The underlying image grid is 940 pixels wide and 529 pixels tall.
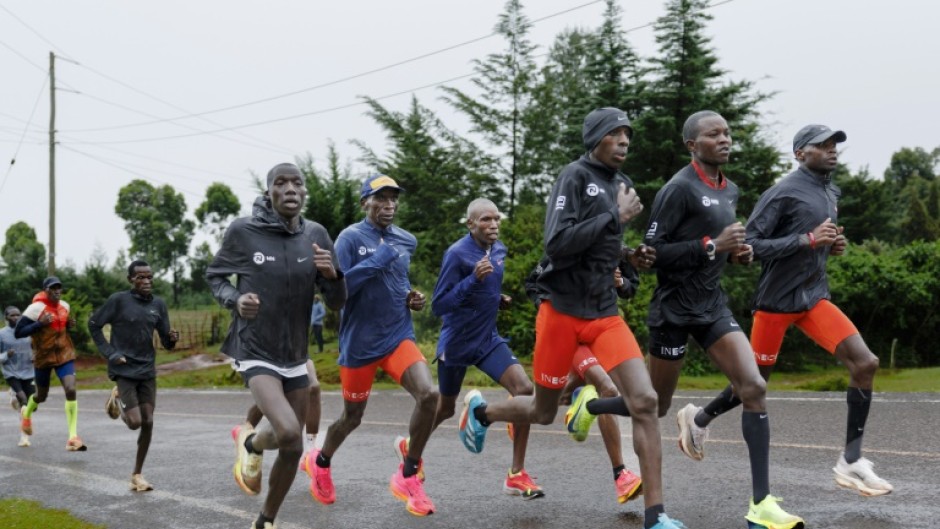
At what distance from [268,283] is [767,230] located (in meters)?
3.44

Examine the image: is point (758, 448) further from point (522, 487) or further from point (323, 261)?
point (323, 261)

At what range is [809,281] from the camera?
6719mm

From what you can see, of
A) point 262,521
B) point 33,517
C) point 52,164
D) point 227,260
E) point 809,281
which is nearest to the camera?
point 262,521

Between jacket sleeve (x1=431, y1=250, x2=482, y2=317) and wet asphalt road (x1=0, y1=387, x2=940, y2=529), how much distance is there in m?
1.50

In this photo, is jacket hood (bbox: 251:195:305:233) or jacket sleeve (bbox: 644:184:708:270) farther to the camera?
jacket hood (bbox: 251:195:305:233)

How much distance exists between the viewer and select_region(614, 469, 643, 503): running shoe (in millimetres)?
6555

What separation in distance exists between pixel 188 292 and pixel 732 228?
7936 centimetres

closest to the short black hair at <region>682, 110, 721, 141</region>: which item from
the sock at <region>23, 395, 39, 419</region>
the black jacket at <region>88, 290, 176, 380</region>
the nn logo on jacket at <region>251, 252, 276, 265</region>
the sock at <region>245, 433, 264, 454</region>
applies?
the nn logo on jacket at <region>251, 252, 276, 265</region>

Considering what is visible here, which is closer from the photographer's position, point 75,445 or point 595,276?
point 595,276

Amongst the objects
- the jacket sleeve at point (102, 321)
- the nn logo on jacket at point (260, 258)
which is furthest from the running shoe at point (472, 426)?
the jacket sleeve at point (102, 321)

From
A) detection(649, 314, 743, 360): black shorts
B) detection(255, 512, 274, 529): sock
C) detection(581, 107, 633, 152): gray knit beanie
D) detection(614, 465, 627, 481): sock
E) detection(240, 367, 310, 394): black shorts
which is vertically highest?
detection(581, 107, 633, 152): gray knit beanie

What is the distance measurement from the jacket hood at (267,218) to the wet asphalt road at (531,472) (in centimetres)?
211

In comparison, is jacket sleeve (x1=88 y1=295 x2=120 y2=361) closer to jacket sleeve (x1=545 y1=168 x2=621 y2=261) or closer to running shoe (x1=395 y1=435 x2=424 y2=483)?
running shoe (x1=395 y1=435 x2=424 y2=483)

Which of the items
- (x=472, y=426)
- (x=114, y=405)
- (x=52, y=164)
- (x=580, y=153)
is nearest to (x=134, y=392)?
(x=114, y=405)
